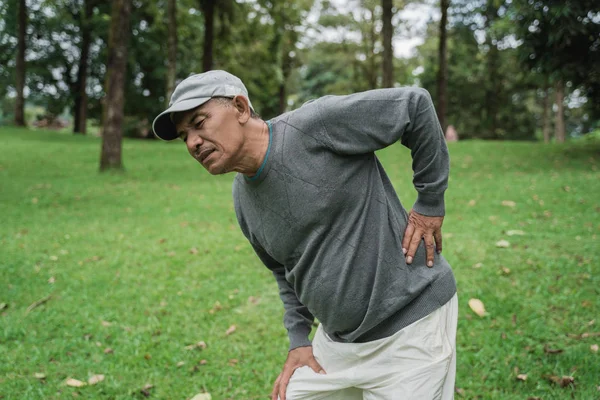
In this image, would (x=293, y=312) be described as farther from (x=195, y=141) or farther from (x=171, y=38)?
(x=171, y=38)

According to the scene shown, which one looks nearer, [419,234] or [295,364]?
[419,234]

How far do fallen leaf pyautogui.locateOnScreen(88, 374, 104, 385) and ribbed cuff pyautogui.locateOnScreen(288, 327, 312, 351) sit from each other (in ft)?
6.89

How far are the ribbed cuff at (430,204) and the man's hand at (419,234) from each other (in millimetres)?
16

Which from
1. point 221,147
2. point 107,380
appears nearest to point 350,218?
point 221,147

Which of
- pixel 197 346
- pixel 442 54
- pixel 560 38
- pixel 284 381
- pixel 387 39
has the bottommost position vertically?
pixel 197 346

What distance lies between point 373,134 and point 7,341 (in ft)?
12.8

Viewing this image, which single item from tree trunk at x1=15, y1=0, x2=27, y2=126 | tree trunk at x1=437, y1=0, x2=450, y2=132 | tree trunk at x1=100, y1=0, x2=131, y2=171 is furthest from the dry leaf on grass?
tree trunk at x1=15, y1=0, x2=27, y2=126

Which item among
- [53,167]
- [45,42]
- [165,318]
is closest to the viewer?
[165,318]

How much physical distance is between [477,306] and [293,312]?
104 inches

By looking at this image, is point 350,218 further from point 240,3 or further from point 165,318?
point 240,3

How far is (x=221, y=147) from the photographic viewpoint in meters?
1.80

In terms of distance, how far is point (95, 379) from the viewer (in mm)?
3758

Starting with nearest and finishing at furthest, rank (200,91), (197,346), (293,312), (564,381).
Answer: (200,91) → (293,312) → (564,381) → (197,346)

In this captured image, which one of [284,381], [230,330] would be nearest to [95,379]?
[230,330]
